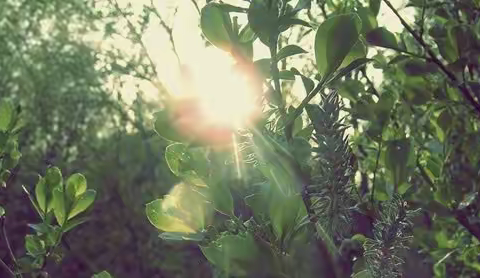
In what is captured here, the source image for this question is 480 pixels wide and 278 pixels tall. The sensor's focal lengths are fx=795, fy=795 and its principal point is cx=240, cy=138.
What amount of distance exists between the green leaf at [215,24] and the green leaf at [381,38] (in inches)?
15.0

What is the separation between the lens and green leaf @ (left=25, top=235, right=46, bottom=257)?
Result: 134cm

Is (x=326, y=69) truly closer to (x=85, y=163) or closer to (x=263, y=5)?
(x=263, y=5)

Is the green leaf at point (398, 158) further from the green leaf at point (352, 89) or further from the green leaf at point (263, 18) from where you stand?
the green leaf at point (263, 18)

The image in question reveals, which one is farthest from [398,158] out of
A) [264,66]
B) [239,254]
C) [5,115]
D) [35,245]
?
[5,115]

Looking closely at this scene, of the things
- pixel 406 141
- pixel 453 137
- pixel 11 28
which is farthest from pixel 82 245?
pixel 406 141

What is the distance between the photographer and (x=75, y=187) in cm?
124

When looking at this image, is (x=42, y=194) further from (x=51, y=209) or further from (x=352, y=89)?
(x=352, y=89)

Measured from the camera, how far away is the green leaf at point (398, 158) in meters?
1.03

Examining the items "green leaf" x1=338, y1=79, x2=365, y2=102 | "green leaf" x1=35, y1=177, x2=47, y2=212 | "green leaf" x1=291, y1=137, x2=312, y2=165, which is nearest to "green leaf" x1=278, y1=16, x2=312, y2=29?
"green leaf" x1=291, y1=137, x2=312, y2=165

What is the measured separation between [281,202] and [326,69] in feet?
0.49

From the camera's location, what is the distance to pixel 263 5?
793 mm

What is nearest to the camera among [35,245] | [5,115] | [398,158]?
[398,158]

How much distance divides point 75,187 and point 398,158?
51 cm

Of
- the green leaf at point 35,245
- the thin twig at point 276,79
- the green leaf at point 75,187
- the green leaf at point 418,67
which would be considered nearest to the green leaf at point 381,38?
the green leaf at point 418,67
